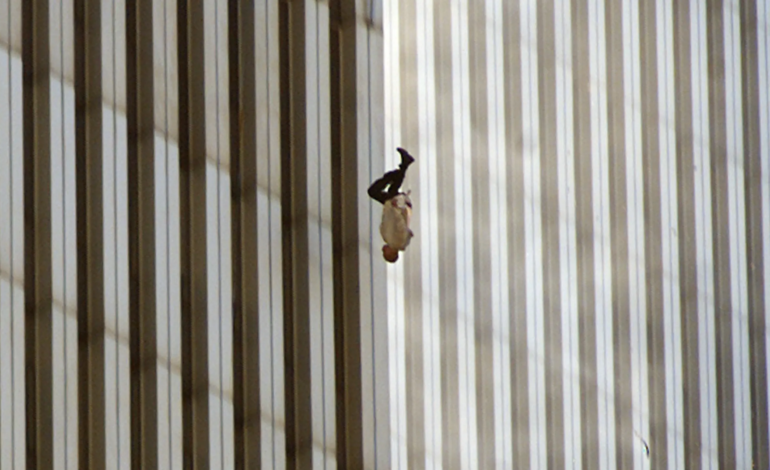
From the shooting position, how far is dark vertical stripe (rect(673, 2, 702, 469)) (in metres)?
7.97

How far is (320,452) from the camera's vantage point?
6.04 meters

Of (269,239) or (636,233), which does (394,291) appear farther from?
(636,233)

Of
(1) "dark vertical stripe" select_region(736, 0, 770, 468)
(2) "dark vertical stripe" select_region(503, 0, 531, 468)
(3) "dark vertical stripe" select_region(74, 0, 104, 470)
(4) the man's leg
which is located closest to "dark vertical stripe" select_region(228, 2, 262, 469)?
(4) the man's leg

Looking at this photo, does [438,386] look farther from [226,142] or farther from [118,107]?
[118,107]

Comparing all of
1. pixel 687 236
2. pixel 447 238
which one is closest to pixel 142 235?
pixel 447 238

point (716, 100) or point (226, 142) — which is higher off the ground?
point (716, 100)

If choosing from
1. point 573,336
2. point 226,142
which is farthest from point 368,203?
point 573,336

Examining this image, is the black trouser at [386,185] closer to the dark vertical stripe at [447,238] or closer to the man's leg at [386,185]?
the man's leg at [386,185]

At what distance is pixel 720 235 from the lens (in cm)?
820

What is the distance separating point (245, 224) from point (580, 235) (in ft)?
8.12

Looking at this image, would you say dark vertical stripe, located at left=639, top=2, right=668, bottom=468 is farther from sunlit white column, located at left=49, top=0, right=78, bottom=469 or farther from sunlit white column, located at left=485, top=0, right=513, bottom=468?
sunlit white column, located at left=49, top=0, right=78, bottom=469

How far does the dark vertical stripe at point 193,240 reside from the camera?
5711 mm

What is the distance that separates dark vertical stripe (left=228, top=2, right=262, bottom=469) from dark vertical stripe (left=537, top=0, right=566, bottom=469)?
7.00 feet

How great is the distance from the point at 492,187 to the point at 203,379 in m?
2.24
